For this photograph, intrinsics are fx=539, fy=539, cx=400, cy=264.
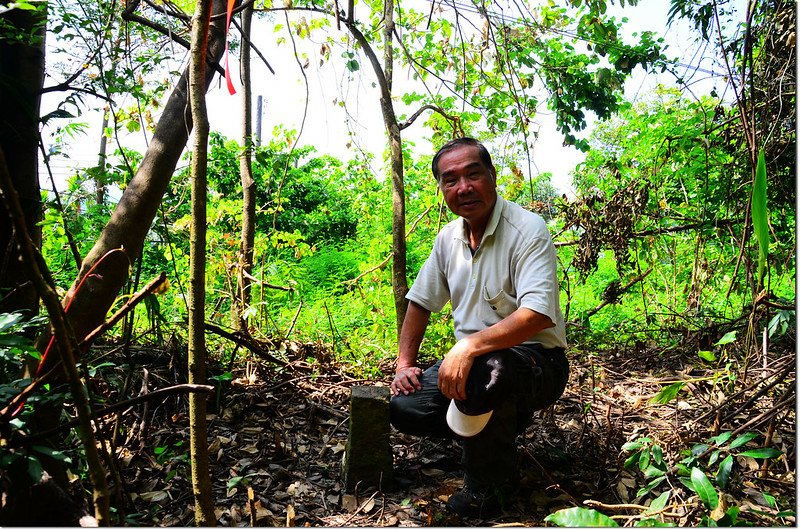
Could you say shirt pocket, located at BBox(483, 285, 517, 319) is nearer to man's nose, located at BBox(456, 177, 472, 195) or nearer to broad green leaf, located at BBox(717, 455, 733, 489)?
man's nose, located at BBox(456, 177, 472, 195)

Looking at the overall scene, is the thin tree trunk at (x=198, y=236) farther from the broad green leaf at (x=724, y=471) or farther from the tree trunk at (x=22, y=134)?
the broad green leaf at (x=724, y=471)

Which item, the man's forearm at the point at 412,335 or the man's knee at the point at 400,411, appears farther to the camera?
the man's forearm at the point at 412,335

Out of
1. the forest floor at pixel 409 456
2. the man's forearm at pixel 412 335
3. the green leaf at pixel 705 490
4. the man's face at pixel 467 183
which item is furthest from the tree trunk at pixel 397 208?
the green leaf at pixel 705 490

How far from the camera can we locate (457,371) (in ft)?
6.96

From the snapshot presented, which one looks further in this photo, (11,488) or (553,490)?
(553,490)

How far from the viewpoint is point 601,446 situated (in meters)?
2.67

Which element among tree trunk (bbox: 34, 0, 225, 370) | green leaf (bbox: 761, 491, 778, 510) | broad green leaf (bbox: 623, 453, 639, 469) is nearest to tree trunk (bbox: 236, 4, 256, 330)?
tree trunk (bbox: 34, 0, 225, 370)

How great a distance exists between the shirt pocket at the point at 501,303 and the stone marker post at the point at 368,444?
2.08ft

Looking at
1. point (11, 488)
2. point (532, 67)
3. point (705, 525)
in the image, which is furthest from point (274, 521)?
point (532, 67)

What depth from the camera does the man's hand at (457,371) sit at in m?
2.12

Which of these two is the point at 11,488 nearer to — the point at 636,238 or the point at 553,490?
the point at 553,490

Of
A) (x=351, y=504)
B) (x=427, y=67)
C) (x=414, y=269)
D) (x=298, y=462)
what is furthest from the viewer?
(x=414, y=269)

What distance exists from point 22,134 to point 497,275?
2.07 metres

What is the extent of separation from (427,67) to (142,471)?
358 cm
